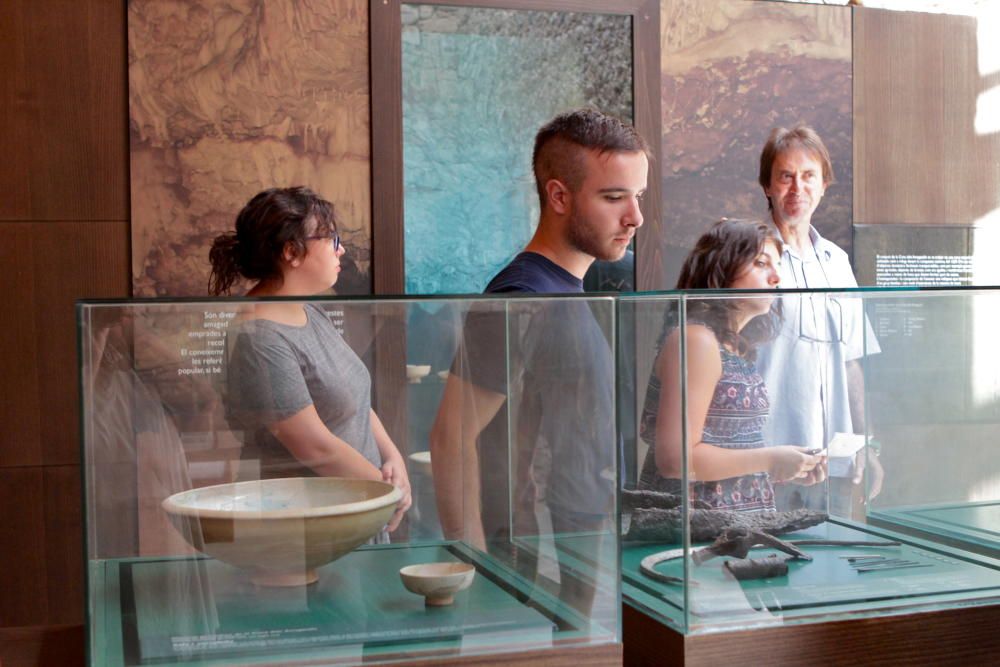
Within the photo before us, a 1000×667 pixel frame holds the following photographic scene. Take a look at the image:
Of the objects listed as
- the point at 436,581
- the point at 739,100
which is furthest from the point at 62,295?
the point at 436,581

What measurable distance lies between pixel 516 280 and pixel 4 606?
1626 mm

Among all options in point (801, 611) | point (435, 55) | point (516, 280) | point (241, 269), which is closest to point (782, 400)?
point (801, 611)

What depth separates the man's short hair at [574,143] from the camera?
2.47 meters

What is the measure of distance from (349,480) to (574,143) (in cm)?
187

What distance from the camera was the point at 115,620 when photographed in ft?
2.58

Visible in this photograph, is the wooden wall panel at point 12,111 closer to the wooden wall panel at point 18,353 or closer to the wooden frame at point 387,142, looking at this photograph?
the wooden wall panel at point 18,353

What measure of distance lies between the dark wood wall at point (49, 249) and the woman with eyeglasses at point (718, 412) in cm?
211

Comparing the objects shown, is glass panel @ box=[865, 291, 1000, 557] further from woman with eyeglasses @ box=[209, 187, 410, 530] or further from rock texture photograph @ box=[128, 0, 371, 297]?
rock texture photograph @ box=[128, 0, 371, 297]

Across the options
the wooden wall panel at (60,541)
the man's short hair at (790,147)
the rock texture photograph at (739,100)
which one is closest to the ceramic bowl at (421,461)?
the wooden wall panel at (60,541)

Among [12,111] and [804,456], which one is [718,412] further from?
[12,111]

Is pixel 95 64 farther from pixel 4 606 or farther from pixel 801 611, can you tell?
pixel 801 611

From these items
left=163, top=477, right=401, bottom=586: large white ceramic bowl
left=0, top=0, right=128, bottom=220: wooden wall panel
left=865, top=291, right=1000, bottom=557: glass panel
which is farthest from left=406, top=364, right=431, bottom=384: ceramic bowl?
left=0, top=0, right=128, bottom=220: wooden wall panel

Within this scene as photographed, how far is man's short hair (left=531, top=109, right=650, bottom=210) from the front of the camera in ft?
8.11

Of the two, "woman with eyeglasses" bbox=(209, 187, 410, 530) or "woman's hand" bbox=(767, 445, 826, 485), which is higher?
"woman with eyeglasses" bbox=(209, 187, 410, 530)
